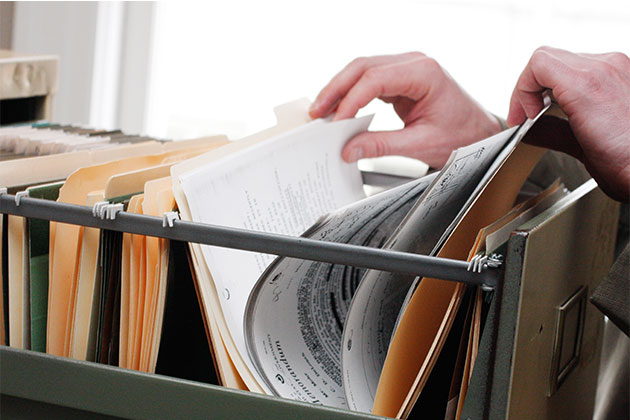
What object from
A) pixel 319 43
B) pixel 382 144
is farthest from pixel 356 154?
pixel 319 43

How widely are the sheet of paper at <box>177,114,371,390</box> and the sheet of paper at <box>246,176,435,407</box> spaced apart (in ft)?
0.06

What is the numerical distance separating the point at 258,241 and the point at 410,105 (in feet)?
1.43

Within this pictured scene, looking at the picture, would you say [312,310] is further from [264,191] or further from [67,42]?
[67,42]

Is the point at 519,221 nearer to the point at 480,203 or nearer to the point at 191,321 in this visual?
the point at 480,203

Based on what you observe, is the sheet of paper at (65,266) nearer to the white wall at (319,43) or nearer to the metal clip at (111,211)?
the metal clip at (111,211)

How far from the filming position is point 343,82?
27.6 inches

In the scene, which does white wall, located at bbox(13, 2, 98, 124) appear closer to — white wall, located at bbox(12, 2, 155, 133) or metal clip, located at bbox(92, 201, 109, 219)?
white wall, located at bbox(12, 2, 155, 133)

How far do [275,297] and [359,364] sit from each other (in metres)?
0.07

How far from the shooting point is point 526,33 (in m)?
2.19

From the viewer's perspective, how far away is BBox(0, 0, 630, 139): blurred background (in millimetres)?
2156

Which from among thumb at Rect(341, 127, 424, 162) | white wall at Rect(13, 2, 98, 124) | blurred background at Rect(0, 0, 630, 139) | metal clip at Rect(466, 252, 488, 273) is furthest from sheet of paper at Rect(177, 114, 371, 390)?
blurred background at Rect(0, 0, 630, 139)

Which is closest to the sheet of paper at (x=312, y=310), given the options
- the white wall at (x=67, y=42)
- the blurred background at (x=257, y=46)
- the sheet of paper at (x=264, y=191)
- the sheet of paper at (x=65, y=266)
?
the sheet of paper at (x=264, y=191)

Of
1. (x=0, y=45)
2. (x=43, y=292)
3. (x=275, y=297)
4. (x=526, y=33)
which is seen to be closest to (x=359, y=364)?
(x=275, y=297)

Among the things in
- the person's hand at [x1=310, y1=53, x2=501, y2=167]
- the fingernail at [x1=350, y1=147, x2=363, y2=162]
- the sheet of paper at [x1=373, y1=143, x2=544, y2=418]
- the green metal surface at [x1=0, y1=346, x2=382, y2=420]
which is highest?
the person's hand at [x1=310, y1=53, x2=501, y2=167]
